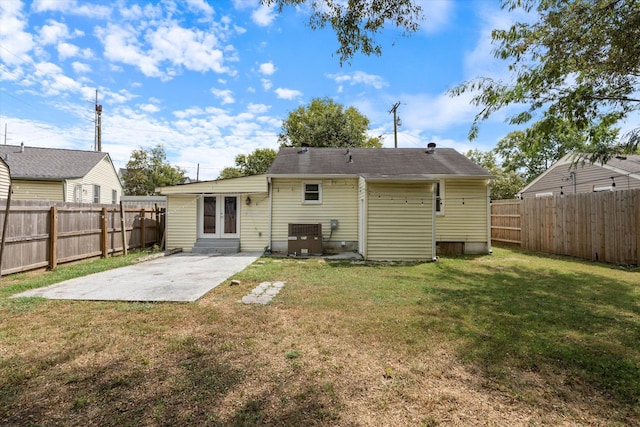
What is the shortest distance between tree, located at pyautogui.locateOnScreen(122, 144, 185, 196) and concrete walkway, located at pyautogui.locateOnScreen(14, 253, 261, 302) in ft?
88.2

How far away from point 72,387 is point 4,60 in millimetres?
18098

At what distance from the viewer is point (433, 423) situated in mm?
2066

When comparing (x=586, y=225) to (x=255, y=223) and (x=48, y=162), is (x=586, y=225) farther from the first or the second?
(x=48, y=162)

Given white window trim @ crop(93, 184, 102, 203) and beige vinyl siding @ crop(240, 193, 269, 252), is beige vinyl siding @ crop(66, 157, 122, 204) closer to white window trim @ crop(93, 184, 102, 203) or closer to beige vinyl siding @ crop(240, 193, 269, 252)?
white window trim @ crop(93, 184, 102, 203)

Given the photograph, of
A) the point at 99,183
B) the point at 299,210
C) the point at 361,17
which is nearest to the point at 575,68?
the point at 361,17

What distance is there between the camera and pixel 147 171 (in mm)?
32000

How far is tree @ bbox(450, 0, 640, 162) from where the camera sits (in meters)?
4.50

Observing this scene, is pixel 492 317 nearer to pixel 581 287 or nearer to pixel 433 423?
pixel 433 423

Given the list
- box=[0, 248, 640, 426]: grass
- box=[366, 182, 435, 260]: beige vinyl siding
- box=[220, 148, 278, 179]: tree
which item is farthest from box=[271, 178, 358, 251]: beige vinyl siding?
box=[220, 148, 278, 179]: tree

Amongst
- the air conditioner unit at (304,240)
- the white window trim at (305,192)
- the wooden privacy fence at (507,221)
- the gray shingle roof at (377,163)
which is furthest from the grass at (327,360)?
the wooden privacy fence at (507,221)

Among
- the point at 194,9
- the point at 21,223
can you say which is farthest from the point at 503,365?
the point at 21,223

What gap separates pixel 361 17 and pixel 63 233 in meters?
8.77

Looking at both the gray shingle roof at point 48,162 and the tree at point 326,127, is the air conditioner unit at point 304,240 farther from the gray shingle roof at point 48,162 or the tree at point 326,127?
the tree at point 326,127

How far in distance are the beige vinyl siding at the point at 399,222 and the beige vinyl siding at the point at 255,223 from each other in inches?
161
